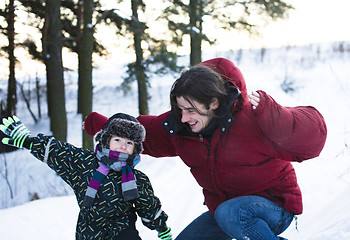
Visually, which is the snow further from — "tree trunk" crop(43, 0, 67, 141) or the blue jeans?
"tree trunk" crop(43, 0, 67, 141)

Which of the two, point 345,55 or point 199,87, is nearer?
point 199,87

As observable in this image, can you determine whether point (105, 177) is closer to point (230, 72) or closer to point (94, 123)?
Answer: point (94, 123)

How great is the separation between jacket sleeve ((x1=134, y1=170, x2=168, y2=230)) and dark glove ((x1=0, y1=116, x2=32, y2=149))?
0.82 metres

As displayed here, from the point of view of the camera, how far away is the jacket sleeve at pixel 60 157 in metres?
2.39

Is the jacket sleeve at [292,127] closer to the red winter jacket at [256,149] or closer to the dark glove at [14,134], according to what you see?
the red winter jacket at [256,149]

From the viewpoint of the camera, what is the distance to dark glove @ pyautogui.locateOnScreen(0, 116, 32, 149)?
2344 mm

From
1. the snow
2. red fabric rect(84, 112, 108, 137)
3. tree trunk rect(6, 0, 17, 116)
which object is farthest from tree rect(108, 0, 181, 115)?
red fabric rect(84, 112, 108, 137)

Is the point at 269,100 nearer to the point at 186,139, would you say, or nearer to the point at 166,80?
the point at 186,139

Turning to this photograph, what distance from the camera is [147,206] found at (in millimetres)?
2432

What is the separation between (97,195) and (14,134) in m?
0.73

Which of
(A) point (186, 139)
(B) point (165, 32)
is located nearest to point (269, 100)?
(A) point (186, 139)

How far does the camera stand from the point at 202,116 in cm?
222

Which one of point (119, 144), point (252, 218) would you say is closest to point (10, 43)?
point (119, 144)

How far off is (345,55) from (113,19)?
1203cm
